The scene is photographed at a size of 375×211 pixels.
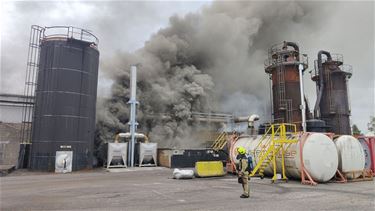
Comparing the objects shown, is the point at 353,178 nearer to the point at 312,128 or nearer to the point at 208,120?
the point at 312,128

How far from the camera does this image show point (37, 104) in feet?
80.0

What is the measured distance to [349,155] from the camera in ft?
47.6

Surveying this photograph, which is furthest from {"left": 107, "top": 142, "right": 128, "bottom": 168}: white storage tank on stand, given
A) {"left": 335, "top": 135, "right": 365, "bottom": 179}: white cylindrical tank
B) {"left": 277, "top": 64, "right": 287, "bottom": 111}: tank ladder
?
{"left": 335, "top": 135, "right": 365, "bottom": 179}: white cylindrical tank

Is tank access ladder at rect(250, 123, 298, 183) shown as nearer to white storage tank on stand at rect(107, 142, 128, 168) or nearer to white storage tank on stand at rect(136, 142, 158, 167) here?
white storage tank on stand at rect(136, 142, 158, 167)

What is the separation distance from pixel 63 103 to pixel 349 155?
20966 millimetres

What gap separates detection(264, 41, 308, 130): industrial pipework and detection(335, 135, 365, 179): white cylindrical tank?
42.9 ft

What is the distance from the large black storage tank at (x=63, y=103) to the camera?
2344 centimetres

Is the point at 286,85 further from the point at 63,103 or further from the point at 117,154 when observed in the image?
the point at 63,103

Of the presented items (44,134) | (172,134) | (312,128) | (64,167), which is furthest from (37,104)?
(312,128)

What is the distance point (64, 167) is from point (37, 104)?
6.07 meters

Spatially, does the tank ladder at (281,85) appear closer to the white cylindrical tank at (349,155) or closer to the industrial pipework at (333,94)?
the industrial pipework at (333,94)

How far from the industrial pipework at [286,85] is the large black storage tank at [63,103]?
18.3m

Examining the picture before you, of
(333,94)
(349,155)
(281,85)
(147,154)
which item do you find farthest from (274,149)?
(333,94)

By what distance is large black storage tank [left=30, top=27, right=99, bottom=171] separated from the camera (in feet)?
76.9
